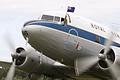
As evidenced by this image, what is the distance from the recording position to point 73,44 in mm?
16250

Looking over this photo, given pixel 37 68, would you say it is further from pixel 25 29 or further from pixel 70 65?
pixel 25 29

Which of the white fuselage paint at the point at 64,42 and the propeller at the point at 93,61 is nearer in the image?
the propeller at the point at 93,61

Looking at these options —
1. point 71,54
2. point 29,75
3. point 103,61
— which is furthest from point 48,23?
point 29,75

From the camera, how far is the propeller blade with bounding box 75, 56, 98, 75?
52.6 ft

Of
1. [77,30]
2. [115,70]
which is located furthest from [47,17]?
[115,70]

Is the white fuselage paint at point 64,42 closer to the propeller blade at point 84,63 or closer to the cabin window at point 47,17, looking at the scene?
the propeller blade at point 84,63

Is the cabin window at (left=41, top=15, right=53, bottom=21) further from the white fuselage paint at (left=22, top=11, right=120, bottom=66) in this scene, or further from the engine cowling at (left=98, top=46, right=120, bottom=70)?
the engine cowling at (left=98, top=46, right=120, bottom=70)

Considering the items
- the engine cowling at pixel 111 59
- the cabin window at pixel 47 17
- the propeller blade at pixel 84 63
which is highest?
the cabin window at pixel 47 17

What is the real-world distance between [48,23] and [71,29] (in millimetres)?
1362

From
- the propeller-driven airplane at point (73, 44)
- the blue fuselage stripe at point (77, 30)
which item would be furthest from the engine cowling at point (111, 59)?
the blue fuselage stripe at point (77, 30)

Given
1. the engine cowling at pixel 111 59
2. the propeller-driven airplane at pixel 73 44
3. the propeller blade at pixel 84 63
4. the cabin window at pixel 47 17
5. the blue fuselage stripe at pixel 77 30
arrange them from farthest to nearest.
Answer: the cabin window at pixel 47 17, the propeller blade at pixel 84 63, the blue fuselage stripe at pixel 77 30, the propeller-driven airplane at pixel 73 44, the engine cowling at pixel 111 59

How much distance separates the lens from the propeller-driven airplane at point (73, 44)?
1542 centimetres

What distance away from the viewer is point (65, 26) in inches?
638

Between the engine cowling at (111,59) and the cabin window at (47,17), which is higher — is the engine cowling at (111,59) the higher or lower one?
the lower one
